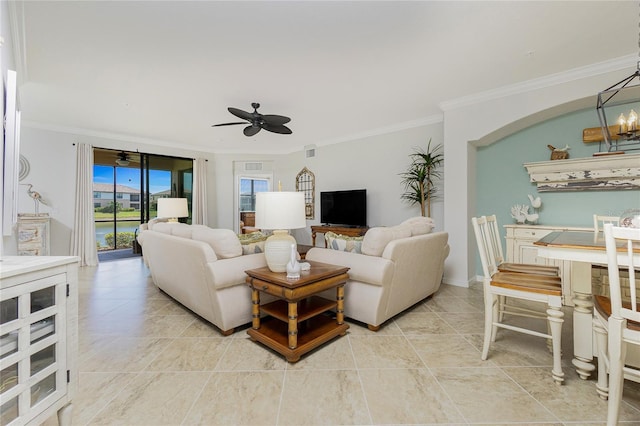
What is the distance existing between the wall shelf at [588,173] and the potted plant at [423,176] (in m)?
1.21

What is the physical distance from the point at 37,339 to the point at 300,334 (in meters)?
1.53

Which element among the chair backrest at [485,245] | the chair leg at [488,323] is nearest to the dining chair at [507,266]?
the chair backrest at [485,245]

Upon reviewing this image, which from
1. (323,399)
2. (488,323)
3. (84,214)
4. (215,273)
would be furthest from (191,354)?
(84,214)

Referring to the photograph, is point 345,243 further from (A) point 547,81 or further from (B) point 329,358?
(A) point 547,81

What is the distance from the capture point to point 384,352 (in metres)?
2.05

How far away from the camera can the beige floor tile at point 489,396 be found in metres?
1.41

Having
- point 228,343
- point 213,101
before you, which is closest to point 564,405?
point 228,343

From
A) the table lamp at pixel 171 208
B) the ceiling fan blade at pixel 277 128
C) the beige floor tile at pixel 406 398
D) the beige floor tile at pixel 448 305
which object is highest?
the ceiling fan blade at pixel 277 128

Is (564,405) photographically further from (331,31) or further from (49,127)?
(49,127)

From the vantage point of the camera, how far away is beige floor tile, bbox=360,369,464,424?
1408 millimetres

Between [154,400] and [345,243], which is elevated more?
[345,243]

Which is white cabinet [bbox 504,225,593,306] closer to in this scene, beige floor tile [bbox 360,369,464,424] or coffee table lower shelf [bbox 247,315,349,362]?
beige floor tile [bbox 360,369,464,424]

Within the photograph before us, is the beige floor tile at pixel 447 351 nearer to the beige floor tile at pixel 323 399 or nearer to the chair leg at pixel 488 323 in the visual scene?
the chair leg at pixel 488 323

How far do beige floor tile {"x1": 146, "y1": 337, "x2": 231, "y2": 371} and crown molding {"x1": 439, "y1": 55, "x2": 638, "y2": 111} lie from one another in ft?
13.4
